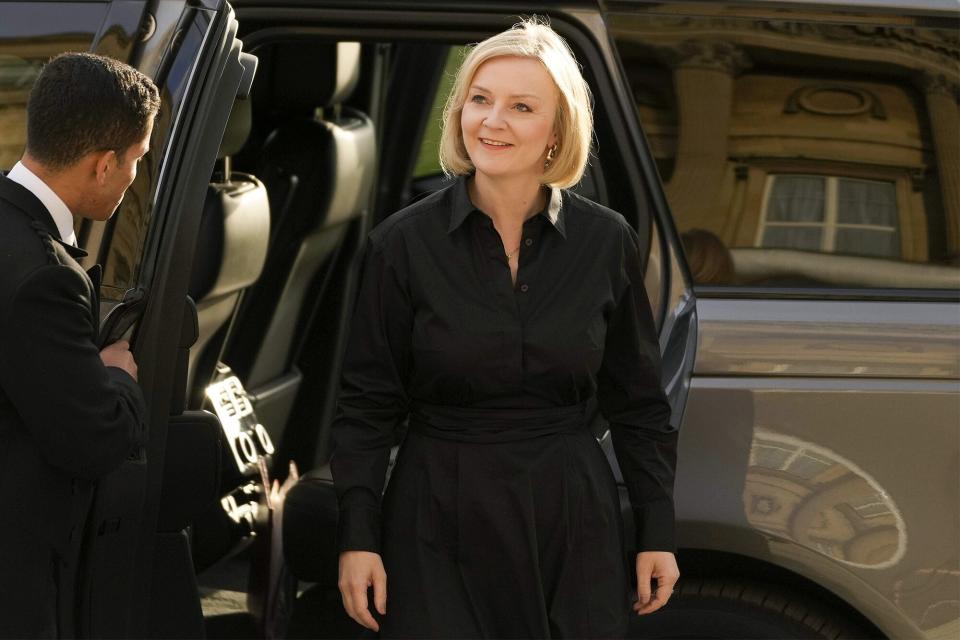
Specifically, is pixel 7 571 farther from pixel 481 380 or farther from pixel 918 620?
pixel 918 620

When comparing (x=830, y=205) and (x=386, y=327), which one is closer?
(x=386, y=327)

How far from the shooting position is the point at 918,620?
2.47 meters

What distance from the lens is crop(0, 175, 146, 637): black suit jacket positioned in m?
1.89

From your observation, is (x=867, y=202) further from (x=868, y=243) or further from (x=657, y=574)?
(x=657, y=574)

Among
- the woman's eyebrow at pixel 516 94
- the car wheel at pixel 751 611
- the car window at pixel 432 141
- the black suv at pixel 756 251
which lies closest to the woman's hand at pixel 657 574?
the black suv at pixel 756 251

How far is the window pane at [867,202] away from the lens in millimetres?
2504

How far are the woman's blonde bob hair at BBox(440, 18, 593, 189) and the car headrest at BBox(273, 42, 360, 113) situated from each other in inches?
62.1

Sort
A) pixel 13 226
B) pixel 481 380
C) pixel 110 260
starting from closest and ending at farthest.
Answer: pixel 13 226 → pixel 481 380 → pixel 110 260

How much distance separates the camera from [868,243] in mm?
2527

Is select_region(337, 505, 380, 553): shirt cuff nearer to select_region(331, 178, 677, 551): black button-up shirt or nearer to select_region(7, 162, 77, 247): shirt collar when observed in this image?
select_region(331, 178, 677, 551): black button-up shirt

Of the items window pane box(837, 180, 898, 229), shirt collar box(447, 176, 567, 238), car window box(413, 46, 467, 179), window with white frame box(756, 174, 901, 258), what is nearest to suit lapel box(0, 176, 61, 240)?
shirt collar box(447, 176, 567, 238)

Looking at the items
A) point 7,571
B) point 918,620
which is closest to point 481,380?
point 7,571

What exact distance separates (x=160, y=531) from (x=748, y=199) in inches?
48.4

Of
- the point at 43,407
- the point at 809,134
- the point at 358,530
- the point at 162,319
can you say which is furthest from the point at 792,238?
the point at 43,407
